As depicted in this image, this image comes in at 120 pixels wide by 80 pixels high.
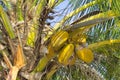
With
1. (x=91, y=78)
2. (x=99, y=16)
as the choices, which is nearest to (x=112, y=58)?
(x=91, y=78)

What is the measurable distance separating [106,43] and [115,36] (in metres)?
0.55

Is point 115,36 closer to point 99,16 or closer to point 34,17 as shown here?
point 99,16

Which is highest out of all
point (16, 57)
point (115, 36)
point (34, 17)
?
point (34, 17)

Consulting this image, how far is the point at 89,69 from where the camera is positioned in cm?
481

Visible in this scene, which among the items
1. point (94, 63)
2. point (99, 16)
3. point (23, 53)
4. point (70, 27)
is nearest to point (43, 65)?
point (23, 53)

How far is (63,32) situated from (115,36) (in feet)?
4.09

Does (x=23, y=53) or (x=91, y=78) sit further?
(x=91, y=78)

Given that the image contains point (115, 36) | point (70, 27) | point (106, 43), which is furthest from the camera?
point (115, 36)

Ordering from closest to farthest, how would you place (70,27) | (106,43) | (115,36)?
(70,27), (106,43), (115,36)

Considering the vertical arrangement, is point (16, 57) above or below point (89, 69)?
above

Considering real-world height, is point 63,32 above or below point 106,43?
above

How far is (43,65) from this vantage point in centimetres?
438

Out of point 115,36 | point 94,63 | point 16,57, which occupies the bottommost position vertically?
point 94,63

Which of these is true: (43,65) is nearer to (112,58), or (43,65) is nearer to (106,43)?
(106,43)
